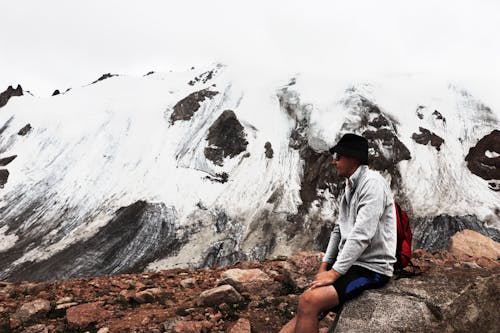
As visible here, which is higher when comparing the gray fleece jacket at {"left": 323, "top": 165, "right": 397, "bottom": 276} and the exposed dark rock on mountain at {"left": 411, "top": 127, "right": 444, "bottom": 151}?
the gray fleece jacket at {"left": 323, "top": 165, "right": 397, "bottom": 276}

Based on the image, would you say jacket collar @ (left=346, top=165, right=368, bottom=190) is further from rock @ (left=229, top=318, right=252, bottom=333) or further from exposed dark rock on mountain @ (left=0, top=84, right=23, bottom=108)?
exposed dark rock on mountain @ (left=0, top=84, right=23, bottom=108)

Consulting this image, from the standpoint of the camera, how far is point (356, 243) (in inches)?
190

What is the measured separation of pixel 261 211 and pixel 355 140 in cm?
5403

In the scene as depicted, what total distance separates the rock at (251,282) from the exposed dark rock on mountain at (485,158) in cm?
6213

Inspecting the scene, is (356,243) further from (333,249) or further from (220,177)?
(220,177)

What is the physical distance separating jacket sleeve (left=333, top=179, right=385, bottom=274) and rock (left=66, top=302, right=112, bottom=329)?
5243 millimetres

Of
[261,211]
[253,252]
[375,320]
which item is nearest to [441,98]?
[261,211]

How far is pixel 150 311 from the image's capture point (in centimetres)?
830

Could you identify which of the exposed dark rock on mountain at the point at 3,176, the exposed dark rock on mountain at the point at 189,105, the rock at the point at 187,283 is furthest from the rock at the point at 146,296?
the exposed dark rock on mountain at the point at 3,176

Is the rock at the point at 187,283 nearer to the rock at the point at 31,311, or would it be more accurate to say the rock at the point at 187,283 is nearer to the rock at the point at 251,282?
the rock at the point at 251,282

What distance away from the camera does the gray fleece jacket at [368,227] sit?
15.9 feet

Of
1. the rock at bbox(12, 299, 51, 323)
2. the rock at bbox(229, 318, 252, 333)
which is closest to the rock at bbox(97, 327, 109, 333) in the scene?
the rock at bbox(12, 299, 51, 323)

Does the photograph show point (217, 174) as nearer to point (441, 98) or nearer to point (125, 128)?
point (125, 128)

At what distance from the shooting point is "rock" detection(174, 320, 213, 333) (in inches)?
278
